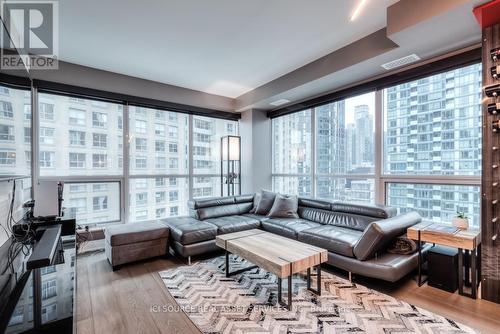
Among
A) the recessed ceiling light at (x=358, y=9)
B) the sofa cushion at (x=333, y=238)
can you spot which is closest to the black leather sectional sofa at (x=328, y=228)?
the sofa cushion at (x=333, y=238)

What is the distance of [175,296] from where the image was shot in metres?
2.43

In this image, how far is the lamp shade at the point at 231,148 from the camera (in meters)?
5.29

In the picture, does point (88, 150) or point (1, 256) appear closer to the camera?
point (1, 256)

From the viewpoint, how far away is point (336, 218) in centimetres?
366

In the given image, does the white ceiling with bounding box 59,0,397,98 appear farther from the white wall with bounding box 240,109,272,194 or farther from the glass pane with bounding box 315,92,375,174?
the white wall with bounding box 240,109,272,194

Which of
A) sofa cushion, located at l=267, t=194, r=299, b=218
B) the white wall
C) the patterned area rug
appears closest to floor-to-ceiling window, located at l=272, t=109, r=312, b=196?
the white wall

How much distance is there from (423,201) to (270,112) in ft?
11.2

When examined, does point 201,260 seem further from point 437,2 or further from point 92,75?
point 437,2

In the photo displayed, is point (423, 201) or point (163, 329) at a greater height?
point (423, 201)

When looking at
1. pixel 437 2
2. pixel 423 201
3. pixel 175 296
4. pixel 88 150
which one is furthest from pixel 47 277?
pixel 423 201

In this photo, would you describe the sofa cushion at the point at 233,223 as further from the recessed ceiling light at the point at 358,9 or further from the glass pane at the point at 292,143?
the recessed ceiling light at the point at 358,9

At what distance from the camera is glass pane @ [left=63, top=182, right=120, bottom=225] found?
3.76 m

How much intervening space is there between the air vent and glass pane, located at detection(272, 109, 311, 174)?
180 cm

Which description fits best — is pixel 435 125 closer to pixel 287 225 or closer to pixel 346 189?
pixel 346 189
